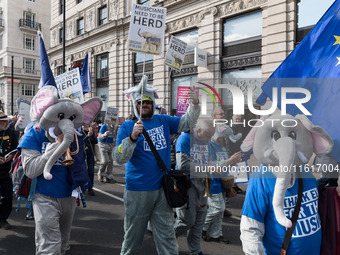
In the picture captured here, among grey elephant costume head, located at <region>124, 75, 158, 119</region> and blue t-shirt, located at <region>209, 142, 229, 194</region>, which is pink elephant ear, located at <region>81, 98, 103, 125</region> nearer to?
grey elephant costume head, located at <region>124, 75, 158, 119</region>

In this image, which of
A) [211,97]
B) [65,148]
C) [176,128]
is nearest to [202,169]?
[176,128]

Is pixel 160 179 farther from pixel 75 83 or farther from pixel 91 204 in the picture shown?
pixel 91 204

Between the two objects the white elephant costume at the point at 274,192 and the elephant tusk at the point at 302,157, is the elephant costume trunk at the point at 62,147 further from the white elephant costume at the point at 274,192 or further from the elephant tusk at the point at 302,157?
the elephant tusk at the point at 302,157

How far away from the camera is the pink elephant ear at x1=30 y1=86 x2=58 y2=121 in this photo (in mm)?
3092

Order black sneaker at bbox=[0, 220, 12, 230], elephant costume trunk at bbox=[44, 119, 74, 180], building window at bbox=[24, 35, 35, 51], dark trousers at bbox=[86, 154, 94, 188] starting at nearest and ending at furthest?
1. elephant costume trunk at bbox=[44, 119, 74, 180]
2. black sneaker at bbox=[0, 220, 12, 230]
3. dark trousers at bbox=[86, 154, 94, 188]
4. building window at bbox=[24, 35, 35, 51]

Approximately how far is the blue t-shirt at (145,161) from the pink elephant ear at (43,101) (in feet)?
2.52

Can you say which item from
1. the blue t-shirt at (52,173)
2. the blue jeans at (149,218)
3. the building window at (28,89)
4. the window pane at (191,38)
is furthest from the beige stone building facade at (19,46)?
the blue jeans at (149,218)

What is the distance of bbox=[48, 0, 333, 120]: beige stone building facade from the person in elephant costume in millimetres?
4545

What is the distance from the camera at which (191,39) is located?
17.5m

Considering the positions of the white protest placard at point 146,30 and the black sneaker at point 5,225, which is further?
the black sneaker at point 5,225

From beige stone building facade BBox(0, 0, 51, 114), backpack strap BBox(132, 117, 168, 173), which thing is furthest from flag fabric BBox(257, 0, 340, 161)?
beige stone building facade BBox(0, 0, 51, 114)

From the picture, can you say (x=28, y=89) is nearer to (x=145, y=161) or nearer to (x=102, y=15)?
(x=102, y=15)

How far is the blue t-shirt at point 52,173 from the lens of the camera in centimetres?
317

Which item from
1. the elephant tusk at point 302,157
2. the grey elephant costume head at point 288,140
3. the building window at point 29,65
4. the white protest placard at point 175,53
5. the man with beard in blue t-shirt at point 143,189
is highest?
the building window at point 29,65
